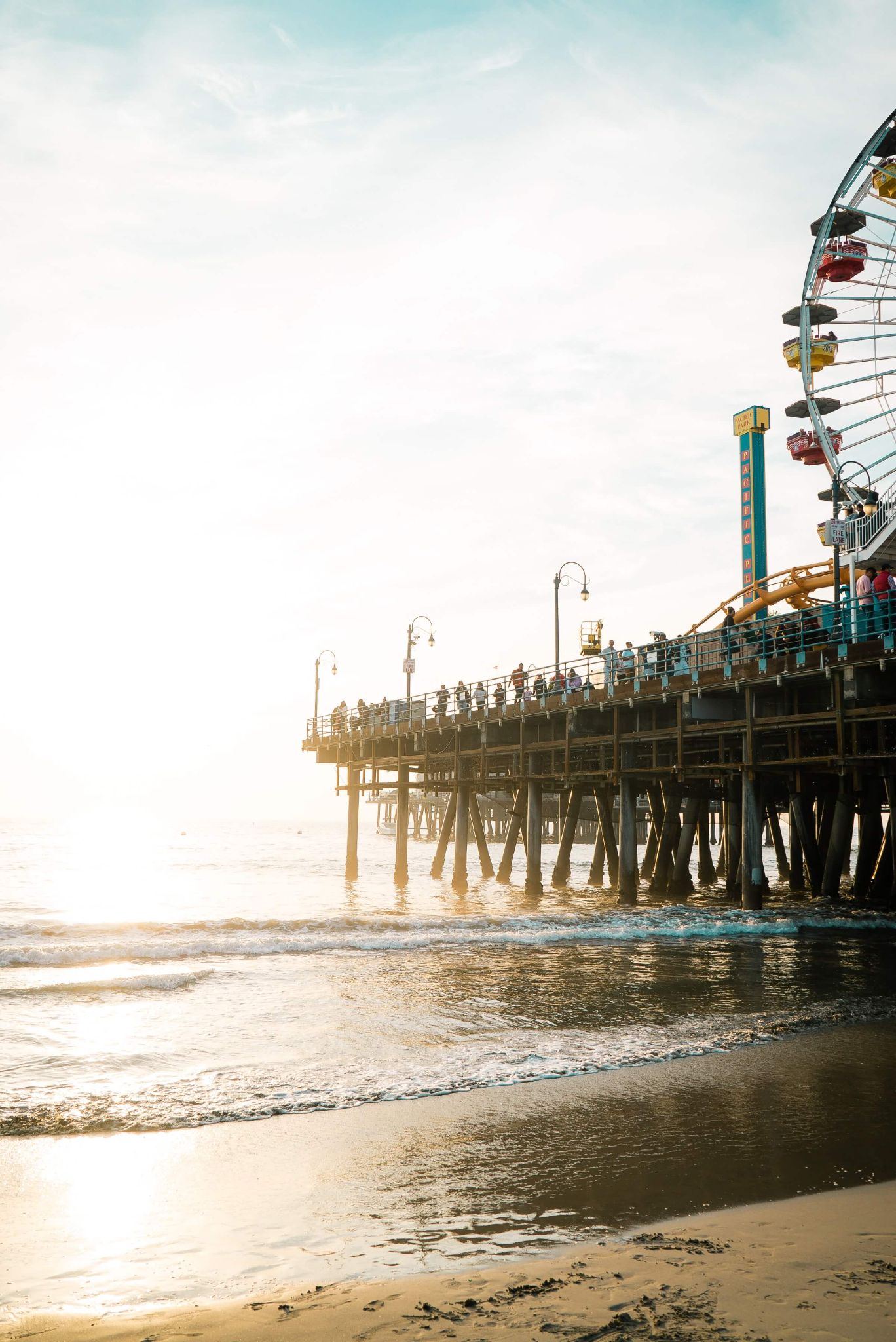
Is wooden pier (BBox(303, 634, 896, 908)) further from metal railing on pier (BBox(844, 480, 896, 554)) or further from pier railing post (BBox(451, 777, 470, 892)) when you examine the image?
A: metal railing on pier (BBox(844, 480, 896, 554))

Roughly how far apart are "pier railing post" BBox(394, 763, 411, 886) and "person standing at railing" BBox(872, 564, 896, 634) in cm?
2024

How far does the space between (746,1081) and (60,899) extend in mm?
31282

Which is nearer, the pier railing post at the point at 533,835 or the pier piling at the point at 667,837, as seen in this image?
the pier piling at the point at 667,837

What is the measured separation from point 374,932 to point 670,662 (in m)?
12.1

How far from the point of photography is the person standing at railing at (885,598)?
782 inches

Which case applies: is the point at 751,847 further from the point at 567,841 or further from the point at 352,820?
the point at 352,820

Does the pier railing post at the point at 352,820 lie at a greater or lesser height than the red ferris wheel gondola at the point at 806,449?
lesser

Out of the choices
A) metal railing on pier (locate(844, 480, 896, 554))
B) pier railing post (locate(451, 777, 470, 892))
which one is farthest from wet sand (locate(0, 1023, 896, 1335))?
pier railing post (locate(451, 777, 470, 892))

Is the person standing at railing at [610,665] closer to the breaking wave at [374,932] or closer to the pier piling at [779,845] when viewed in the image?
the breaking wave at [374,932]

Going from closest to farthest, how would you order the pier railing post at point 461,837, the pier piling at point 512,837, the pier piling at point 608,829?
the pier piling at point 608,829 → the pier piling at point 512,837 → the pier railing post at point 461,837

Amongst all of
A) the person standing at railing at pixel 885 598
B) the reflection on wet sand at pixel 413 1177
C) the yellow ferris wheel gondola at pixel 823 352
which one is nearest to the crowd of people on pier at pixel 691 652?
the person standing at railing at pixel 885 598

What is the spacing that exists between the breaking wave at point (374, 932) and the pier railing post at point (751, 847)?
17.4 inches

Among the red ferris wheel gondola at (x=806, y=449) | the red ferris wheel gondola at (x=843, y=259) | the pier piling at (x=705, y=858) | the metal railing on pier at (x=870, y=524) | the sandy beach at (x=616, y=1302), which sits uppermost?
the red ferris wheel gondola at (x=843, y=259)

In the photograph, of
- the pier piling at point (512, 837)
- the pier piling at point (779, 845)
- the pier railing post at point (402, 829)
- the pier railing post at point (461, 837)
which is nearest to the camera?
the pier piling at point (512, 837)
